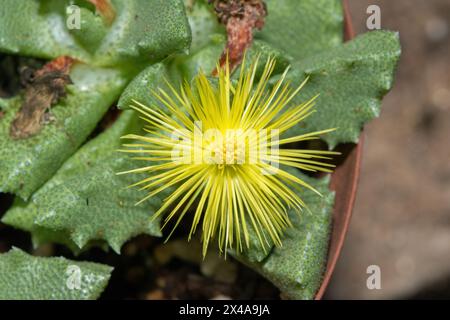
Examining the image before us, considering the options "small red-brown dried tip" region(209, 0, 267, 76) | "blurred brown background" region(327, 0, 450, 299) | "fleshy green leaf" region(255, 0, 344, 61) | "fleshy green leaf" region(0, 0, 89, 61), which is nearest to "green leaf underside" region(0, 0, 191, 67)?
"fleshy green leaf" region(0, 0, 89, 61)

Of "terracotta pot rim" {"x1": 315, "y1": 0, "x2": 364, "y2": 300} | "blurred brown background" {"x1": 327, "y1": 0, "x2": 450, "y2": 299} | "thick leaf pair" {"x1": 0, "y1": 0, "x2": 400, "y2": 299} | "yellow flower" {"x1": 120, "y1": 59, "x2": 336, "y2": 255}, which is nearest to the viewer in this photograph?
"yellow flower" {"x1": 120, "y1": 59, "x2": 336, "y2": 255}

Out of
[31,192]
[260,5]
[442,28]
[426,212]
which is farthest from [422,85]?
[31,192]

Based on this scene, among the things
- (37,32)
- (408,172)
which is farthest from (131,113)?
(408,172)

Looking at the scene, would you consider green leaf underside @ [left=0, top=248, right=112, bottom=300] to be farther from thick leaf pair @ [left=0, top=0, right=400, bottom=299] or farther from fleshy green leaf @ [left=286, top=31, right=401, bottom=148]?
fleshy green leaf @ [left=286, top=31, right=401, bottom=148]

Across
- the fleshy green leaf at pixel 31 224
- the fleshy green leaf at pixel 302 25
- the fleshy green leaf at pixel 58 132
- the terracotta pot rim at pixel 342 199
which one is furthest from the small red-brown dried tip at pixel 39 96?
the terracotta pot rim at pixel 342 199

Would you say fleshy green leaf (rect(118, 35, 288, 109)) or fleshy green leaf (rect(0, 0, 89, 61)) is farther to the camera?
fleshy green leaf (rect(0, 0, 89, 61))

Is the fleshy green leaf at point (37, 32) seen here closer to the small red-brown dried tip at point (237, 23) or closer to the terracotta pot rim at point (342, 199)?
the small red-brown dried tip at point (237, 23)
